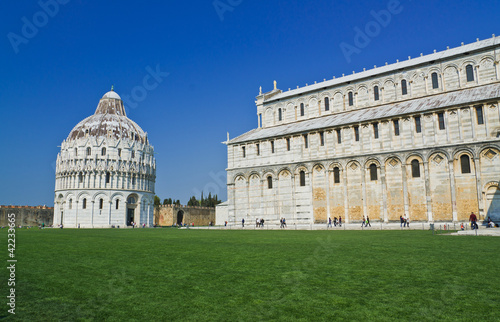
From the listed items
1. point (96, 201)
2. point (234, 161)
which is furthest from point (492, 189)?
point (96, 201)

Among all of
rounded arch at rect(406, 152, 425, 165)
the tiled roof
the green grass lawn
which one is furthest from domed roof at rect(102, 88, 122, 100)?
the green grass lawn

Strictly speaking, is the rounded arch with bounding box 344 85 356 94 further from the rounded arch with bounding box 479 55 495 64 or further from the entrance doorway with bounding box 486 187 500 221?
the entrance doorway with bounding box 486 187 500 221

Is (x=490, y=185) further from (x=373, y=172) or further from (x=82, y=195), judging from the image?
(x=82, y=195)

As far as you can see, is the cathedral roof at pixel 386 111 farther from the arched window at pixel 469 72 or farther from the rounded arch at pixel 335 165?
the rounded arch at pixel 335 165

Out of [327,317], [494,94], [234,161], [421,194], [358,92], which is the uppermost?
[358,92]

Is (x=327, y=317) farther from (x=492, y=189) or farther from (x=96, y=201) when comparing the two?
(x=96, y=201)

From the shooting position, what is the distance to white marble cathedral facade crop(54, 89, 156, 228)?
6444 cm

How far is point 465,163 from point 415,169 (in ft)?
13.2

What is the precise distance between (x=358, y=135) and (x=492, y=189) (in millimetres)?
12310

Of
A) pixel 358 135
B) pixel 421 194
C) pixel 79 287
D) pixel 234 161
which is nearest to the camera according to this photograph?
pixel 79 287

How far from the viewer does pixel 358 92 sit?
43.2 m

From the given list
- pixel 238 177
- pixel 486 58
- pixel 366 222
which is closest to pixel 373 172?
pixel 366 222

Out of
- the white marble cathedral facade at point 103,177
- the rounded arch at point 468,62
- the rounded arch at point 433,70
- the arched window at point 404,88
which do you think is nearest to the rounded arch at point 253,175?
the arched window at point 404,88

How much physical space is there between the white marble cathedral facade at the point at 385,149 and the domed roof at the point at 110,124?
107ft
